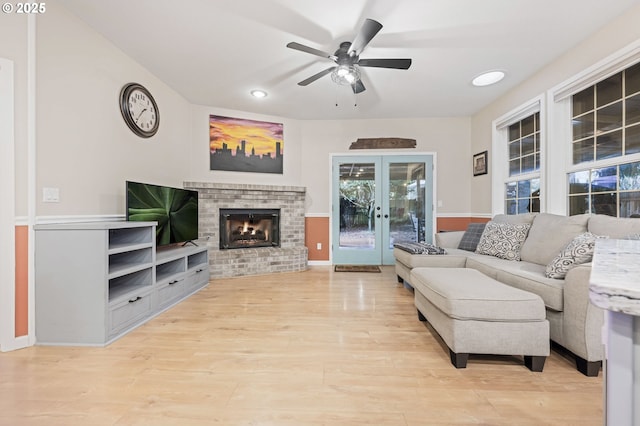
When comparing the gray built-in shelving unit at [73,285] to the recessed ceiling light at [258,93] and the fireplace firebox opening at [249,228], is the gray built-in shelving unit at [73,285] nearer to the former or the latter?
the fireplace firebox opening at [249,228]

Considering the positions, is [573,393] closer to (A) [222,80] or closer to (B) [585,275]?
(B) [585,275]

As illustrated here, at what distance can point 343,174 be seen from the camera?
4.76 m

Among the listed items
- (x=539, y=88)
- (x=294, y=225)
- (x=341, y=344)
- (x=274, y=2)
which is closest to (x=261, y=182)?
(x=294, y=225)

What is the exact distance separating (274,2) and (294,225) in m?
3.13

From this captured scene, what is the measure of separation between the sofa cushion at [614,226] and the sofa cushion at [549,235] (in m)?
0.12

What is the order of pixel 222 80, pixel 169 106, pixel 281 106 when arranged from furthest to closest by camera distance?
pixel 281 106 → pixel 169 106 → pixel 222 80

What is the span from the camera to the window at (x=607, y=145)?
7.38 feet

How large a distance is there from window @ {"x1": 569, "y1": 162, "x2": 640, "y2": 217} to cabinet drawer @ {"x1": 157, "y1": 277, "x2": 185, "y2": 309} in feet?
14.2

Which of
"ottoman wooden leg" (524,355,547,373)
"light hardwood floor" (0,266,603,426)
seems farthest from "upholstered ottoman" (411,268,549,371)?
"light hardwood floor" (0,266,603,426)

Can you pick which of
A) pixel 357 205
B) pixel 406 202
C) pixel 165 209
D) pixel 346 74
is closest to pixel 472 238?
pixel 406 202

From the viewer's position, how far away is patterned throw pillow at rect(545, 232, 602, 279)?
1.74m

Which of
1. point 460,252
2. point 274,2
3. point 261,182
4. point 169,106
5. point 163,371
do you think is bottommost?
point 163,371

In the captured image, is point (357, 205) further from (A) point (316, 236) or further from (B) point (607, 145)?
(B) point (607, 145)

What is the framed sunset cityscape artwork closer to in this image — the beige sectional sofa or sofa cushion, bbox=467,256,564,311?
the beige sectional sofa
